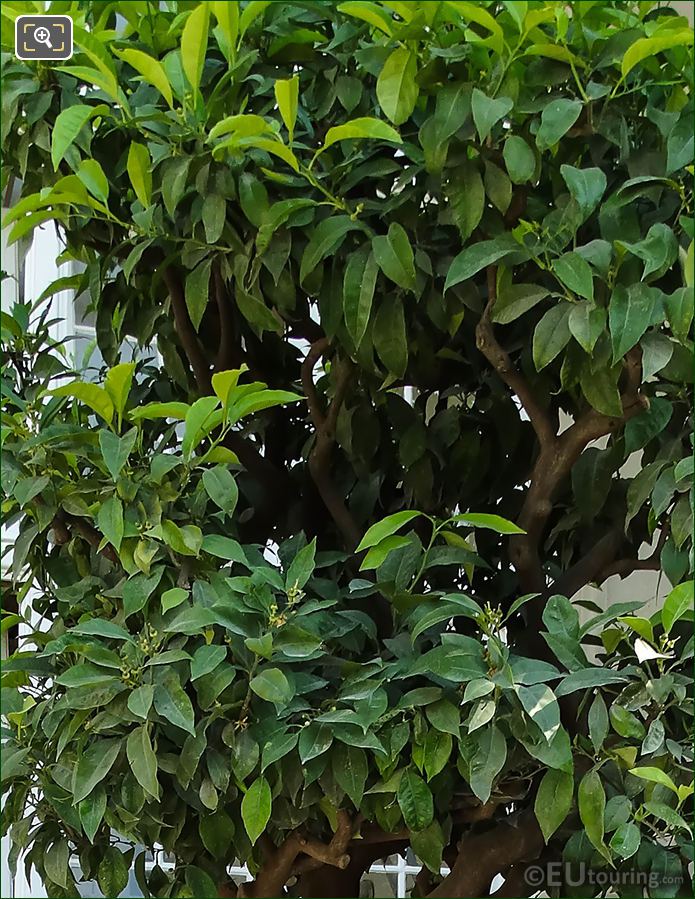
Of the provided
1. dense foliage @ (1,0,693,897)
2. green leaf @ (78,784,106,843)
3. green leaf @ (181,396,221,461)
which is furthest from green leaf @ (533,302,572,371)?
green leaf @ (78,784,106,843)

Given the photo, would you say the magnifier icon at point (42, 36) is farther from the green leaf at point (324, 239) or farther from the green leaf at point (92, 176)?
the green leaf at point (324, 239)

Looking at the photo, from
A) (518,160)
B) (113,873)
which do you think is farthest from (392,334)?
(113,873)

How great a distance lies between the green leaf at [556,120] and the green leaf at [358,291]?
135mm

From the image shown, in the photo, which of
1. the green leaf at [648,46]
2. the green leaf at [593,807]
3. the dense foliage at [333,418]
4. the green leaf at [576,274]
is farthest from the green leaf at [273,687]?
the green leaf at [648,46]

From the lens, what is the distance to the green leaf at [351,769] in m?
0.68

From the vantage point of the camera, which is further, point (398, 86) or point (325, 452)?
point (325, 452)

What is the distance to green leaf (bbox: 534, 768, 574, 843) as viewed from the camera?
68 centimetres

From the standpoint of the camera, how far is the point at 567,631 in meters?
0.72

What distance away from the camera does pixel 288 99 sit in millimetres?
663

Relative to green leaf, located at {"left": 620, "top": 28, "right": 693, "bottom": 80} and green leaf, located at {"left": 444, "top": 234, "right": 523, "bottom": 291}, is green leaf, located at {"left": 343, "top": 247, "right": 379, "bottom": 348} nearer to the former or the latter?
green leaf, located at {"left": 444, "top": 234, "right": 523, "bottom": 291}

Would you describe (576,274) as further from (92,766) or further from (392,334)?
(92,766)

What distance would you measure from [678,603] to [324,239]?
34cm

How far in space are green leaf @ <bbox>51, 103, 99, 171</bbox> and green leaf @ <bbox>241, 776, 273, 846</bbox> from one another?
17.1 inches

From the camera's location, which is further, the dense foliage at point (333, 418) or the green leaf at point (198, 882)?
the green leaf at point (198, 882)
